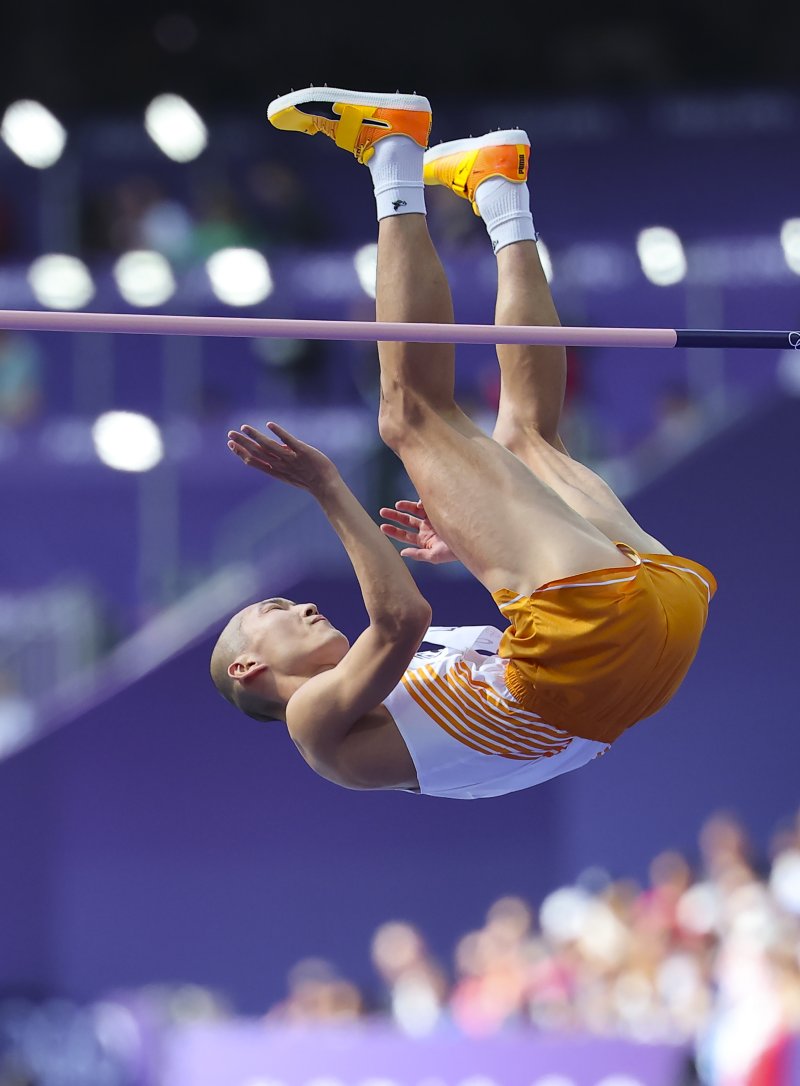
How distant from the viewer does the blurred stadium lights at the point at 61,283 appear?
10.1m

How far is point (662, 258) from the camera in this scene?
9562 mm

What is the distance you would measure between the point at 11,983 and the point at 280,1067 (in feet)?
10.5

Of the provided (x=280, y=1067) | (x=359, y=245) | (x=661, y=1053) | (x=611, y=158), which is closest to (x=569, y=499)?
(x=661, y=1053)

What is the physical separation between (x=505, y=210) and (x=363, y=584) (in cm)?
116

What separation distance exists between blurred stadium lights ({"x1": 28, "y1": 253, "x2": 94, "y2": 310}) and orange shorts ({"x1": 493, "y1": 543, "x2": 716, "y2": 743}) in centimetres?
682

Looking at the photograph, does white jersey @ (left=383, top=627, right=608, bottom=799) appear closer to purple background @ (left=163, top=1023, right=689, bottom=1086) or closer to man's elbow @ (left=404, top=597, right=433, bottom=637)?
man's elbow @ (left=404, top=597, right=433, bottom=637)

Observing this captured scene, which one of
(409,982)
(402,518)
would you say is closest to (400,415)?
(402,518)

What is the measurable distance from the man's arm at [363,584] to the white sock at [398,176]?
0.68m

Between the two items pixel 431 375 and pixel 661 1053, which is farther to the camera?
pixel 661 1053

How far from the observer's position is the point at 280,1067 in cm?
Answer: 798

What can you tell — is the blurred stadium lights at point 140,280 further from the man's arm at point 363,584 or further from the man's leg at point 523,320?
the man's arm at point 363,584

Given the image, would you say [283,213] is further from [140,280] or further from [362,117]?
[362,117]

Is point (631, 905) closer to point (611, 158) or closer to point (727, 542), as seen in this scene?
point (727, 542)

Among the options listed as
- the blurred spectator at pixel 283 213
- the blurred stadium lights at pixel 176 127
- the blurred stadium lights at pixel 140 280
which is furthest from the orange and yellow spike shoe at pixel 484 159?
the blurred stadium lights at pixel 176 127
